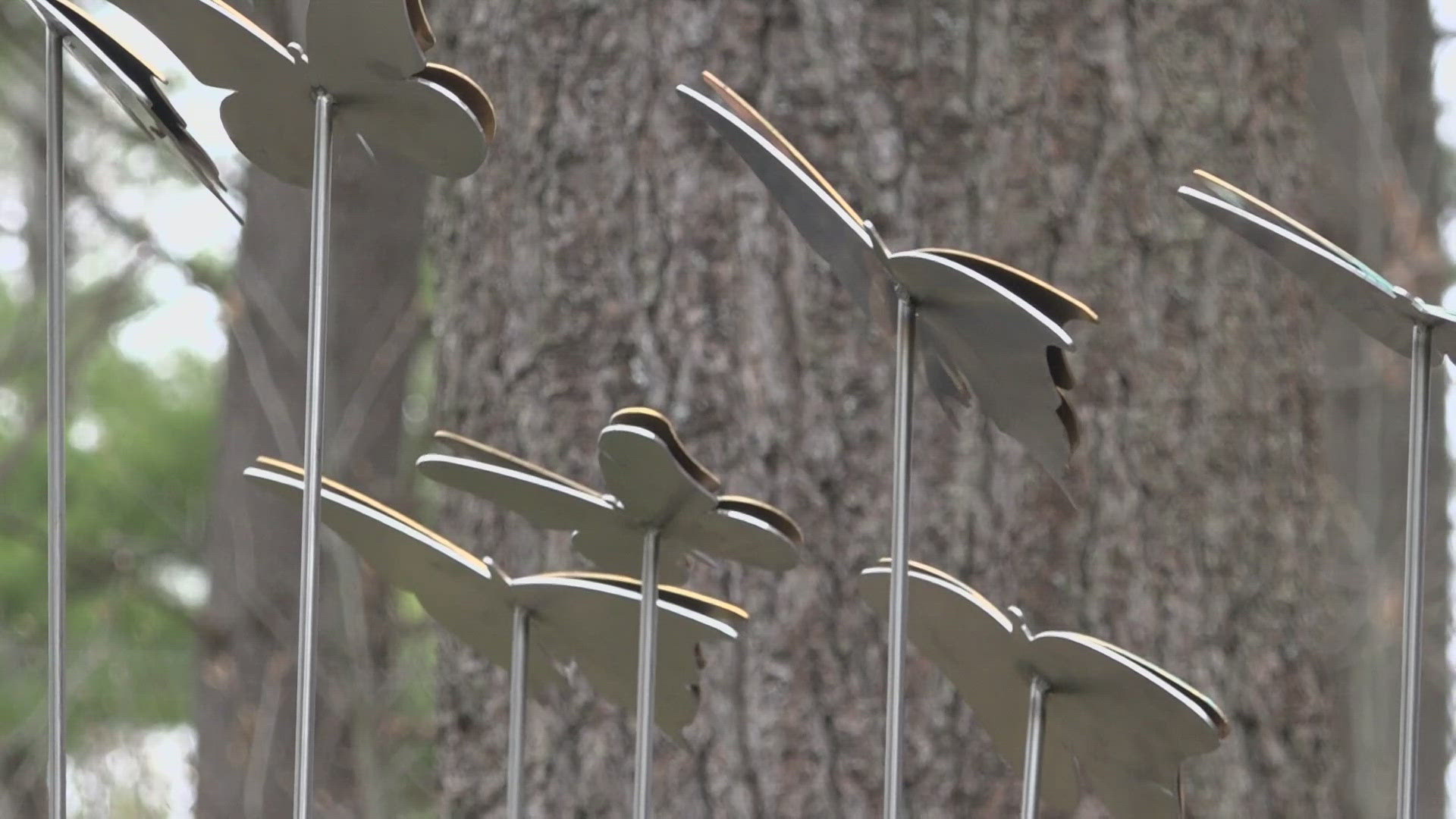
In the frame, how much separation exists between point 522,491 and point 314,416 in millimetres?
93

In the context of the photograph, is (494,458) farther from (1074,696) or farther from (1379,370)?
(1379,370)

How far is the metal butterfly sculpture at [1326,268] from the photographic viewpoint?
0.49 meters

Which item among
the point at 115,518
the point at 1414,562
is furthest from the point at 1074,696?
the point at 115,518

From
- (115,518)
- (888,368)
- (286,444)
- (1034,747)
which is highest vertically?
(115,518)

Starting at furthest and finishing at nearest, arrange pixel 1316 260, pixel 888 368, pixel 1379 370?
pixel 1379 370, pixel 888 368, pixel 1316 260

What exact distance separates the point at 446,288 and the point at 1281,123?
70cm

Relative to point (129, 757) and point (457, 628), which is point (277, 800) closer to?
point (129, 757)

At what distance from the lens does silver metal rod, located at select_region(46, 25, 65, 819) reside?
2.00 ft

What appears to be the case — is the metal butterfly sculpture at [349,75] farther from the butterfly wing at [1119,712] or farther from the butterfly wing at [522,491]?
the butterfly wing at [1119,712]

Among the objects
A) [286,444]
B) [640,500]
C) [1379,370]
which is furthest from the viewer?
[1379,370]

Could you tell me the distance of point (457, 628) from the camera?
730mm

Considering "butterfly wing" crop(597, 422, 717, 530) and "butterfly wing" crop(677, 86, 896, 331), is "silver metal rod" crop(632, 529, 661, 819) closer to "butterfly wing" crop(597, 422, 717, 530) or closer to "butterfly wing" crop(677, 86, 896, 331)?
"butterfly wing" crop(597, 422, 717, 530)

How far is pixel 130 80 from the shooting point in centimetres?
53

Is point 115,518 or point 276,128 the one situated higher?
point 115,518
